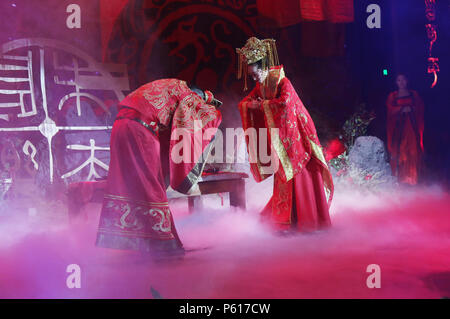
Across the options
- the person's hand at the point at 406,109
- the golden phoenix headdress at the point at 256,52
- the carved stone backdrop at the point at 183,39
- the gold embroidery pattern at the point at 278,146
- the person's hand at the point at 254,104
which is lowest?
the gold embroidery pattern at the point at 278,146

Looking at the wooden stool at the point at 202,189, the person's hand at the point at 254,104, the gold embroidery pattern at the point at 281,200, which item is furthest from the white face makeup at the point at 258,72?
the wooden stool at the point at 202,189

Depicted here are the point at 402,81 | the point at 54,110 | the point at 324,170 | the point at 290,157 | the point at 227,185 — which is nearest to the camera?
the point at 290,157

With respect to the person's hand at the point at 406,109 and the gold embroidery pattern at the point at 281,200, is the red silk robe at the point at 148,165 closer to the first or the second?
the gold embroidery pattern at the point at 281,200

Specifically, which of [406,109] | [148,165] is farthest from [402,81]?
[148,165]

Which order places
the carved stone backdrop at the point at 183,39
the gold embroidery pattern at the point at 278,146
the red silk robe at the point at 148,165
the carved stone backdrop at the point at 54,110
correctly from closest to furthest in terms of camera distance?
the red silk robe at the point at 148,165 < the gold embroidery pattern at the point at 278,146 < the carved stone backdrop at the point at 54,110 < the carved stone backdrop at the point at 183,39

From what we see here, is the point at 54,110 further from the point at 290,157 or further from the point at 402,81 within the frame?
the point at 402,81

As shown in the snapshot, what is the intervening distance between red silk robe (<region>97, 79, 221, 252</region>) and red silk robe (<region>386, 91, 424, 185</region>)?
11.2ft

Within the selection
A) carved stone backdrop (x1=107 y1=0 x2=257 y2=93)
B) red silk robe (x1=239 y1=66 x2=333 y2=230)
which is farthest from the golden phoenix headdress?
carved stone backdrop (x1=107 y1=0 x2=257 y2=93)

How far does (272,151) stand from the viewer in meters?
3.21

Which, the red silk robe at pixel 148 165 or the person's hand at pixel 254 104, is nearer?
the red silk robe at pixel 148 165

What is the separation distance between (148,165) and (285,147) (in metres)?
1.08

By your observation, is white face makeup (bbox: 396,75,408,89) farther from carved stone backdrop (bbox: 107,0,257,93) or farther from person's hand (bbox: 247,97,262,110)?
person's hand (bbox: 247,97,262,110)

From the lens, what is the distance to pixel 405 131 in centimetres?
530

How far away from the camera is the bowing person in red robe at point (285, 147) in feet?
10.4
